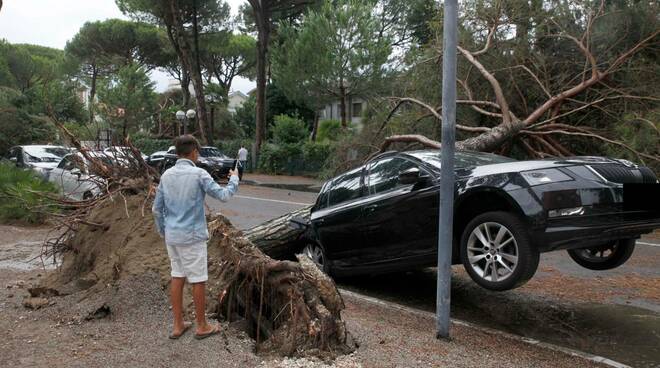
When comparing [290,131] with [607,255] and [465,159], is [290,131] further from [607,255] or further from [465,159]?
[607,255]

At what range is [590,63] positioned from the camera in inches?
471

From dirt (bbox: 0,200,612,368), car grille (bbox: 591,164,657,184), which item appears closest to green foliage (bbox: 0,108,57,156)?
dirt (bbox: 0,200,612,368)

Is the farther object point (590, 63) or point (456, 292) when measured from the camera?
point (590, 63)

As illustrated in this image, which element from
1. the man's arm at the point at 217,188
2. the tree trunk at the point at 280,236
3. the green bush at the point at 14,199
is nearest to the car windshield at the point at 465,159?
the tree trunk at the point at 280,236

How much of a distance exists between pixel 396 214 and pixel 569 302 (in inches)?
84.1

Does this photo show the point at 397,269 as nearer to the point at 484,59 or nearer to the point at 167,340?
the point at 167,340

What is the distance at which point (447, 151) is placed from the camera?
4500 millimetres

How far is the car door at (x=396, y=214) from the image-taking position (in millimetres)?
5875

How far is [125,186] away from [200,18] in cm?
3277

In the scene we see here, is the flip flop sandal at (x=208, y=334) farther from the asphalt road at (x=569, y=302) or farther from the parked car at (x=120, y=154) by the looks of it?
the parked car at (x=120, y=154)

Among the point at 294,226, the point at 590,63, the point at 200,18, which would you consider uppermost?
the point at 200,18

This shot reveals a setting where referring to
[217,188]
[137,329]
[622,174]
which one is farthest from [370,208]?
[137,329]

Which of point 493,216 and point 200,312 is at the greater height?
point 493,216

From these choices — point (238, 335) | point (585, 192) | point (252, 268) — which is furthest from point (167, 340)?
point (585, 192)
